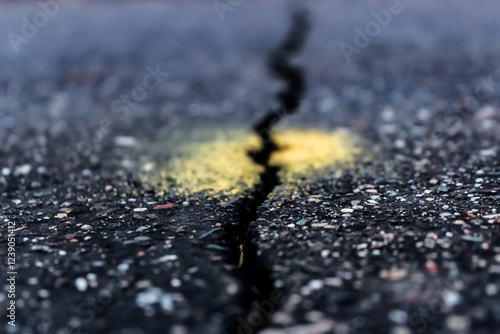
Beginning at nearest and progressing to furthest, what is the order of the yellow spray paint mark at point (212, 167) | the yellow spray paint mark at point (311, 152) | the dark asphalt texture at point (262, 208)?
the dark asphalt texture at point (262, 208) < the yellow spray paint mark at point (212, 167) < the yellow spray paint mark at point (311, 152)

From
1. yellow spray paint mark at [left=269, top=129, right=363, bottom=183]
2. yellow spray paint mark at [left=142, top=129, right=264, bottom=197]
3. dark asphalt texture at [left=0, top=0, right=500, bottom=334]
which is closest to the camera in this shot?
dark asphalt texture at [left=0, top=0, right=500, bottom=334]

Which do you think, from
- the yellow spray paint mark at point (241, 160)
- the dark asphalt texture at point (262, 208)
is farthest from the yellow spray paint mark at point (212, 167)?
the dark asphalt texture at point (262, 208)

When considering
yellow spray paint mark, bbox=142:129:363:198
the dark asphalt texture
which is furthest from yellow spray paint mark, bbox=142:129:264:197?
the dark asphalt texture

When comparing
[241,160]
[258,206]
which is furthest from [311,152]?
[258,206]

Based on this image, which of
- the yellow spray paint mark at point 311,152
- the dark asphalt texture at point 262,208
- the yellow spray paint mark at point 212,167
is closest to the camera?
the dark asphalt texture at point 262,208

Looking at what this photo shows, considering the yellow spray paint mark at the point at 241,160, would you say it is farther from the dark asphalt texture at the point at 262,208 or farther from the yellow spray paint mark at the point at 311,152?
the dark asphalt texture at the point at 262,208

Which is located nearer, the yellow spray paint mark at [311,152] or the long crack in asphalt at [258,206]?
the long crack in asphalt at [258,206]

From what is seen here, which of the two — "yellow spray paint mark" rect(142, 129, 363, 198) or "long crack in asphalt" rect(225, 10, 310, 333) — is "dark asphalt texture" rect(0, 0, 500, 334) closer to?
"long crack in asphalt" rect(225, 10, 310, 333)
